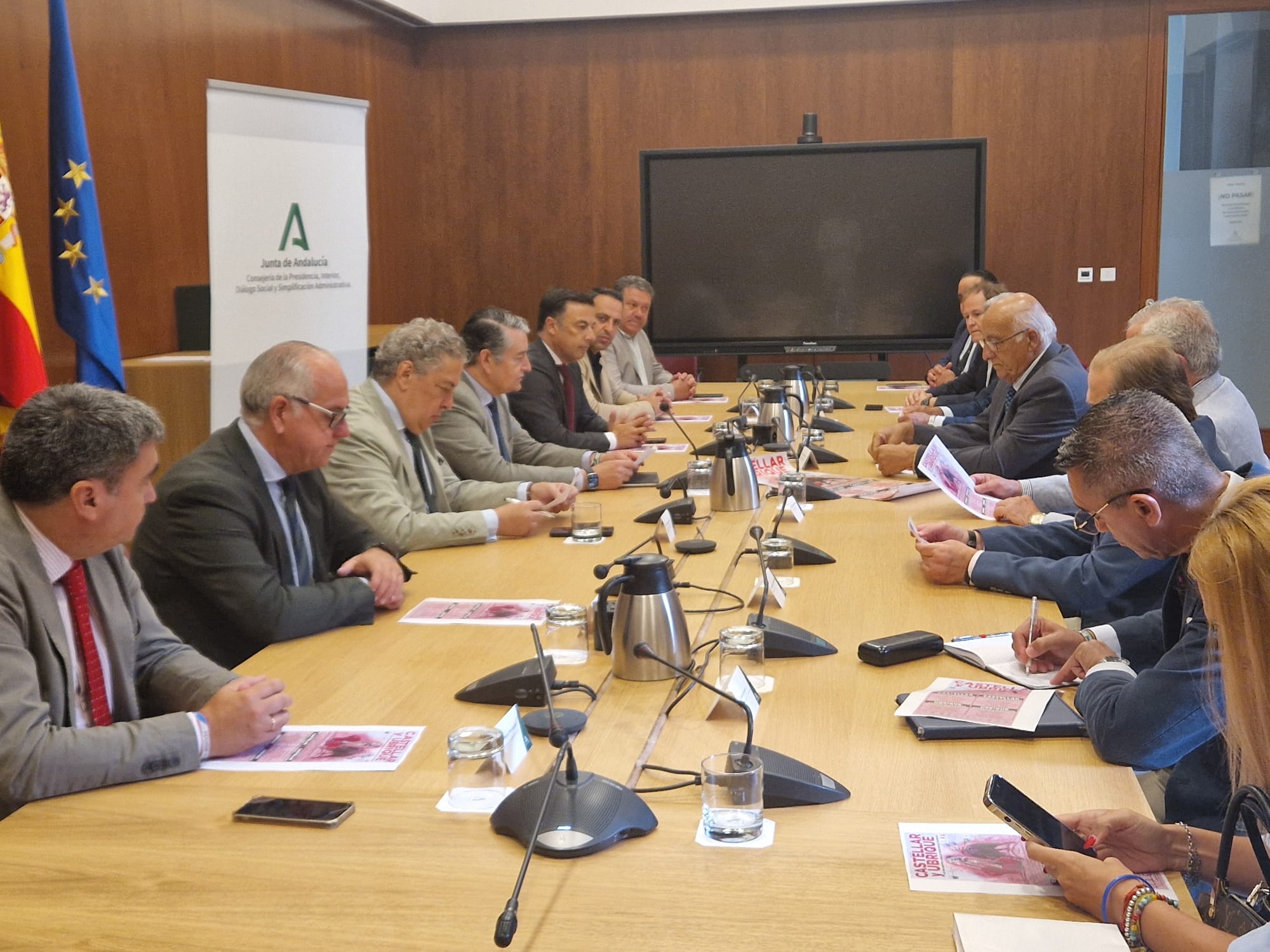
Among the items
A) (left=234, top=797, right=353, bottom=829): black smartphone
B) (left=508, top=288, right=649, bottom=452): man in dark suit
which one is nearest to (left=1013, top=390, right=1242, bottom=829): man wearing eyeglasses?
(left=234, top=797, right=353, bottom=829): black smartphone

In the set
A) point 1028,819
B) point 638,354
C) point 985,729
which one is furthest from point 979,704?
point 638,354

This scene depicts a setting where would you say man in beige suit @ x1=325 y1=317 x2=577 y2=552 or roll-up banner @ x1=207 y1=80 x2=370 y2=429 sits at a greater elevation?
roll-up banner @ x1=207 y1=80 x2=370 y2=429

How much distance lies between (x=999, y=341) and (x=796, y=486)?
1.08 m

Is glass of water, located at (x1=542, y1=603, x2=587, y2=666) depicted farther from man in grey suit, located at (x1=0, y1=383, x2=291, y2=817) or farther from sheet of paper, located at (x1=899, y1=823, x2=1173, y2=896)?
sheet of paper, located at (x1=899, y1=823, x2=1173, y2=896)

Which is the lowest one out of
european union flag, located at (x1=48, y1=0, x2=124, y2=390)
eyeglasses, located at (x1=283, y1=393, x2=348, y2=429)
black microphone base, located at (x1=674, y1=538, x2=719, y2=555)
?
black microphone base, located at (x1=674, y1=538, x2=719, y2=555)

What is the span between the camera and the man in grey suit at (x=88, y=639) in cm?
184

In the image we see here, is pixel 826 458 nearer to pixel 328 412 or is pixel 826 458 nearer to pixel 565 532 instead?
pixel 565 532

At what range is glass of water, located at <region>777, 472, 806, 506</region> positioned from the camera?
3.85 metres

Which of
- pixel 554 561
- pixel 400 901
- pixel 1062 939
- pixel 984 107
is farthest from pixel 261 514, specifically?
pixel 984 107

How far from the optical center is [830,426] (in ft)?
18.5

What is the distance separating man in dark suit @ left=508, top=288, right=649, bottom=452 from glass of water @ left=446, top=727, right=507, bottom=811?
137 inches

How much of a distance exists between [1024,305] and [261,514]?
2.82 m

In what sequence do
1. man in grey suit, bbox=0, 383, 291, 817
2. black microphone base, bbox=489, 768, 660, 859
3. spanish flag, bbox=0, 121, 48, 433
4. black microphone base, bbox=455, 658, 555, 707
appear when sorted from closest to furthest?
black microphone base, bbox=489, 768, 660, 859
man in grey suit, bbox=0, 383, 291, 817
black microphone base, bbox=455, 658, 555, 707
spanish flag, bbox=0, 121, 48, 433

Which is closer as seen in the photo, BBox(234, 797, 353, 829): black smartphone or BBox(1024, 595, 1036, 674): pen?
BBox(234, 797, 353, 829): black smartphone
